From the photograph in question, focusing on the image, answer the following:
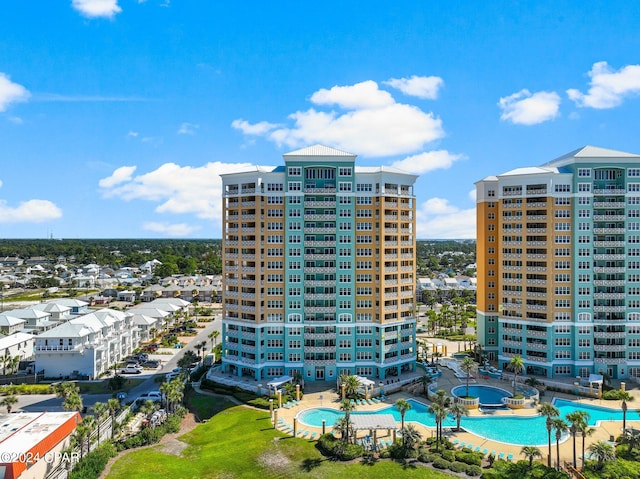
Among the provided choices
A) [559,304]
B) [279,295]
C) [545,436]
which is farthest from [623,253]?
[279,295]

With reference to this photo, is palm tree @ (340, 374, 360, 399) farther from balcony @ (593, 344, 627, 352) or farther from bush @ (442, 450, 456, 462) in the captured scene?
balcony @ (593, 344, 627, 352)

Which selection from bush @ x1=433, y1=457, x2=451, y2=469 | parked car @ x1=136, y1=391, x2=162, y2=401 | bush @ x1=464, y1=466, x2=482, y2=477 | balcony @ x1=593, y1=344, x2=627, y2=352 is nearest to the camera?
bush @ x1=464, y1=466, x2=482, y2=477

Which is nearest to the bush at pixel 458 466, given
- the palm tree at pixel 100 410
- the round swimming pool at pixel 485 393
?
the round swimming pool at pixel 485 393

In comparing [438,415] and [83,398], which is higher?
[438,415]

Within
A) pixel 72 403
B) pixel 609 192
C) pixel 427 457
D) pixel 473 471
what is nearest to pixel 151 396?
pixel 72 403

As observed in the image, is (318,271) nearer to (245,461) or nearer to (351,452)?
(351,452)

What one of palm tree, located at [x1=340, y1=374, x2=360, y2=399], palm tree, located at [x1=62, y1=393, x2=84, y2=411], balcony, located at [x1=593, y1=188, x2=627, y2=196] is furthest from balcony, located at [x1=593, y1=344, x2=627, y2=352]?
palm tree, located at [x1=62, y1=393, x2=84, y2=411]
